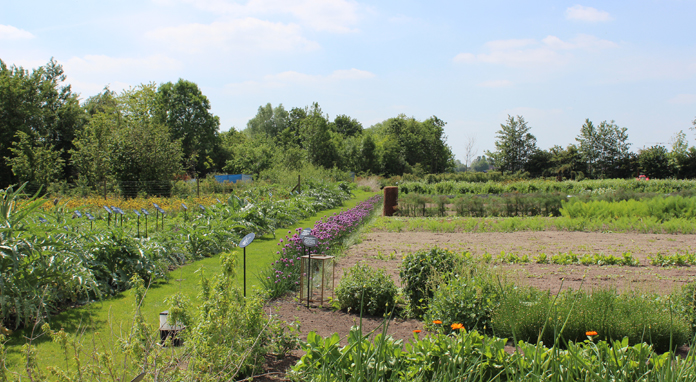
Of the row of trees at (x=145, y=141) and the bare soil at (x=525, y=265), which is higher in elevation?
the row of trees at (x=145, y=141)

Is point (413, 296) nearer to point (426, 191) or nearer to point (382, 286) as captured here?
point (382, 286)

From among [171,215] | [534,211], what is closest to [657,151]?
[534,211]

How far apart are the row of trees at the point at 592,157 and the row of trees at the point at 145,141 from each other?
28.0ft

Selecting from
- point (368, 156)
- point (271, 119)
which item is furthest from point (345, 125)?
point (368, 156)

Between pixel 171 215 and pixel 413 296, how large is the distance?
8536mm

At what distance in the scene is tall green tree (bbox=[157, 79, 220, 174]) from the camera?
39781mm

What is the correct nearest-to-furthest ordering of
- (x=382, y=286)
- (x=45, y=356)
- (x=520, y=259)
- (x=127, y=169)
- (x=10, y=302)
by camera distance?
1. (x=45, y=356)
2. (x=10, y=302)
3. (x=382, y=286)
4. (x=520, y=259)
5. (x=127, y=169)

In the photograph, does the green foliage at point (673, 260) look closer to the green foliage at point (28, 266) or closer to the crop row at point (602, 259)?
the crop row at point (602, 259)

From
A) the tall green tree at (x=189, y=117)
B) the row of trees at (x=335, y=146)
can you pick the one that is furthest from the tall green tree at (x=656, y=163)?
the tall green tree at (x=189, y=117)

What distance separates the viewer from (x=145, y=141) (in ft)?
54.8

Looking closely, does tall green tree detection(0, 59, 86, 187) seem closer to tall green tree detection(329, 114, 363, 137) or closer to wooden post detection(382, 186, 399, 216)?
wooden post detection(382, 186, 399, 216)

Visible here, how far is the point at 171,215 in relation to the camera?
11070mm

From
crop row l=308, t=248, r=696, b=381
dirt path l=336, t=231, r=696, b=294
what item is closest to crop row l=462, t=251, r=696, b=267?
dirt path l=336, t=231, r=696, b=294

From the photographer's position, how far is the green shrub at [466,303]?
377 cm
